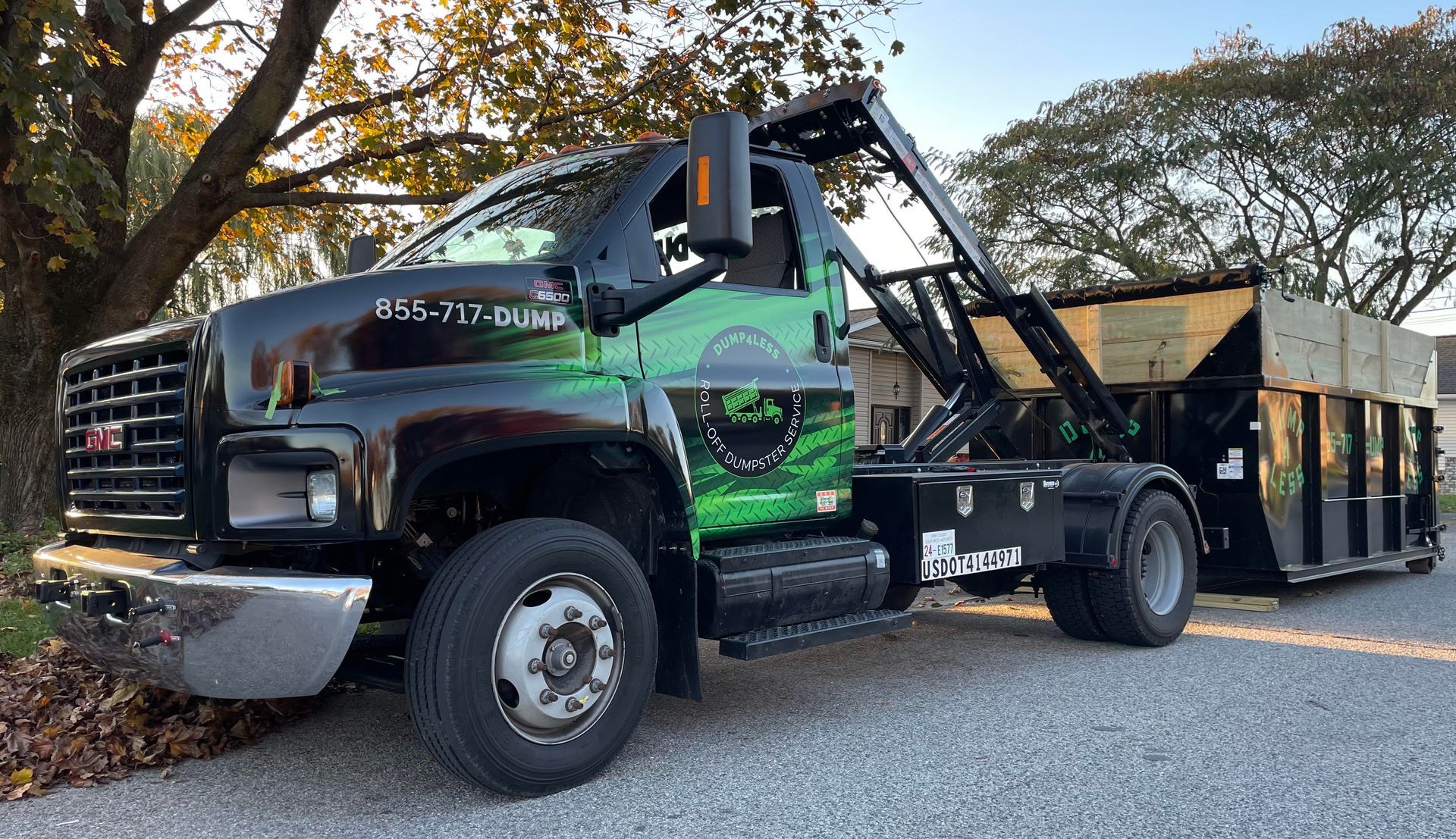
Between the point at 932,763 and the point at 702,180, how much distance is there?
7.86 feet

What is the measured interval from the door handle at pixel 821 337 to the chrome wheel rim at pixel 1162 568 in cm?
301

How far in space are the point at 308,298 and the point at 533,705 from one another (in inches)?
61.3

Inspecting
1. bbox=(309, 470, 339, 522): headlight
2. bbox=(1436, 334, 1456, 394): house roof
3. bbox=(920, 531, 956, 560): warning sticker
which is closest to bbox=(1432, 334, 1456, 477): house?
bbox=(1436, 334, 1456, 394): house roof

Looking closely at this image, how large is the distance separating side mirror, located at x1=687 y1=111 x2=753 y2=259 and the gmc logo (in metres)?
2.11

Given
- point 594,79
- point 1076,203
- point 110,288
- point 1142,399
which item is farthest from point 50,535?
point 1076,203

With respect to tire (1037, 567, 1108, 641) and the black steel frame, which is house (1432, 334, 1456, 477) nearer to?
the black steel frame

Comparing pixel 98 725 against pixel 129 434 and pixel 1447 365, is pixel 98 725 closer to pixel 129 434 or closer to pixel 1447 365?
pixel 129 434

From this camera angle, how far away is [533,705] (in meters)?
3.88

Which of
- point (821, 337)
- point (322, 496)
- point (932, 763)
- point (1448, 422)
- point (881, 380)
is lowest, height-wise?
point (932, 763)

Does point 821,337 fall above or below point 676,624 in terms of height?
above

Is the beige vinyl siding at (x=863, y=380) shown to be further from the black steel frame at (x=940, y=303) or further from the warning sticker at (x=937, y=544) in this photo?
the warning sticker at (x=937, y=544)

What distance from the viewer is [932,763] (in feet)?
14.5

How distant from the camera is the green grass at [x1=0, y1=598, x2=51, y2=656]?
5.76 m

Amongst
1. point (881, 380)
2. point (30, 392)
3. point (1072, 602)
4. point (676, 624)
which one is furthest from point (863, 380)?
point (676, 624)
